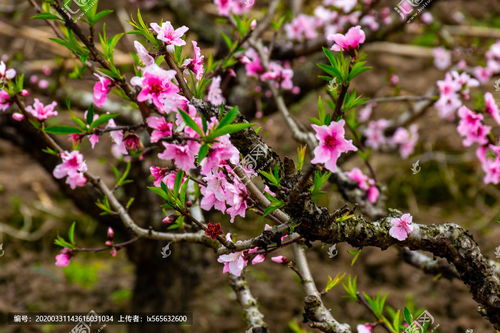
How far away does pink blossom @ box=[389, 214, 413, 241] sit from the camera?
1109 millimetres

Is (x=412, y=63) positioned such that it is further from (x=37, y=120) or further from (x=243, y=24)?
(x=37, y=120)

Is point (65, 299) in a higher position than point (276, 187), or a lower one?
lower

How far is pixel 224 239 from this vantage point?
1.07 metres

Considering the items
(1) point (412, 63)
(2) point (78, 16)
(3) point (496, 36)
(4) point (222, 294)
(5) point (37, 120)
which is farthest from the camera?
(1) point (412, 63)

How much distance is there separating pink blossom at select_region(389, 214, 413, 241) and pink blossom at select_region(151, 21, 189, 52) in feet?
2.17

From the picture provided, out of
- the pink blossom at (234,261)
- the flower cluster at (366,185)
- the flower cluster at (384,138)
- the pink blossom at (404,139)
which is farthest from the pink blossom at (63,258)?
the pink blossom at (404,139)

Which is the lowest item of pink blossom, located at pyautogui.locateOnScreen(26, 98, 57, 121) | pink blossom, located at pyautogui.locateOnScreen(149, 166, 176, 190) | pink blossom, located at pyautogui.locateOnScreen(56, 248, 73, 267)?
pink blossom, located at pyautogui.locateOnScreen(56, 248, 73, 267)

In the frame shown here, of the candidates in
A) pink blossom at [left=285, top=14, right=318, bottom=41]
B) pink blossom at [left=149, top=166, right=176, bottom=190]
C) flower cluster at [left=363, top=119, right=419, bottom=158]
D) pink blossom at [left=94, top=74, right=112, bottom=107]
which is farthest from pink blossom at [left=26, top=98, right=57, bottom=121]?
flower cluster at [left=363, top=119, right=419, bottom=158]

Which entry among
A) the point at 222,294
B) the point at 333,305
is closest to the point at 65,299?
the point at 222,294

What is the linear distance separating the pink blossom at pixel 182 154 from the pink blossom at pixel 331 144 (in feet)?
0.86

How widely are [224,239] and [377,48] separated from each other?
416 centimetres

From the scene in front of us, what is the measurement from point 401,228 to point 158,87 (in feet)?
2.19
